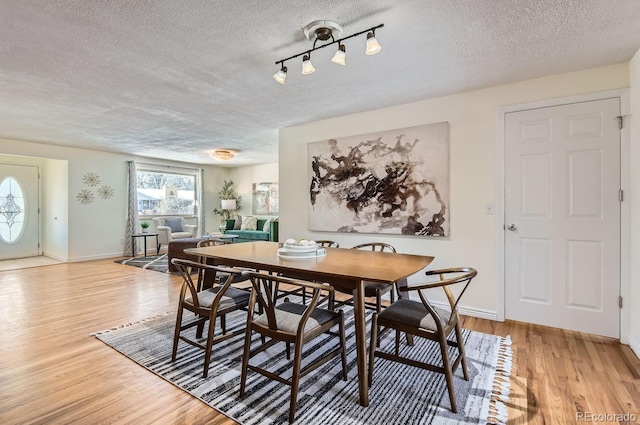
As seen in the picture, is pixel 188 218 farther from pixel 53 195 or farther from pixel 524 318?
pixel 524 318

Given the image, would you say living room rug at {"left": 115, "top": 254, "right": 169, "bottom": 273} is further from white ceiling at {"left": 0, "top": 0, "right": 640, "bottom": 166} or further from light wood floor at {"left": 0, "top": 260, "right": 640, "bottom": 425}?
white ceiling at {"left": 0, "top": 0, "right": 640, "bottom": 166}

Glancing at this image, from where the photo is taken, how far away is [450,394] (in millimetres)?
1719

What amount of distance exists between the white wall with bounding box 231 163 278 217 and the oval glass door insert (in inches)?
185

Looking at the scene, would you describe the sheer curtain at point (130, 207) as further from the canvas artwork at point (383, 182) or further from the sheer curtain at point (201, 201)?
the canvas artwork at point (383, 182)

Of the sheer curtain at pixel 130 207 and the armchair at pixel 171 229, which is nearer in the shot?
the armchair at pixel 171 229

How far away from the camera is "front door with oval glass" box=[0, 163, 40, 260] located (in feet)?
21.3

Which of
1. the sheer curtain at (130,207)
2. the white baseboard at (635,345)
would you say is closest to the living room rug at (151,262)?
the sheer curtain at (130,207)

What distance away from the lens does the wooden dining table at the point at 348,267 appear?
1.72 m

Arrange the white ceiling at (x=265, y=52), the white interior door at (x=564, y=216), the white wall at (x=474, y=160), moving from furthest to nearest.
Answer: the white wall at (x=474, y=160) → the white interior door at (x=564, y=216) → the white ceiling at (x=265, y=52)

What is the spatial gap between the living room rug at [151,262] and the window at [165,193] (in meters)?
1.41

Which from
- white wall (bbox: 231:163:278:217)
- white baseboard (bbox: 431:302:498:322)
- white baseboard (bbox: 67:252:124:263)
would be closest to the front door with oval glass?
white baseboard (bbox: 67:252:124:263)

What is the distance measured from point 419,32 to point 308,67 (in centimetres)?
79

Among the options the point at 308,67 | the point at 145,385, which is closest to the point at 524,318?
the point at 308,67

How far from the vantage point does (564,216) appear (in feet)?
9.20
